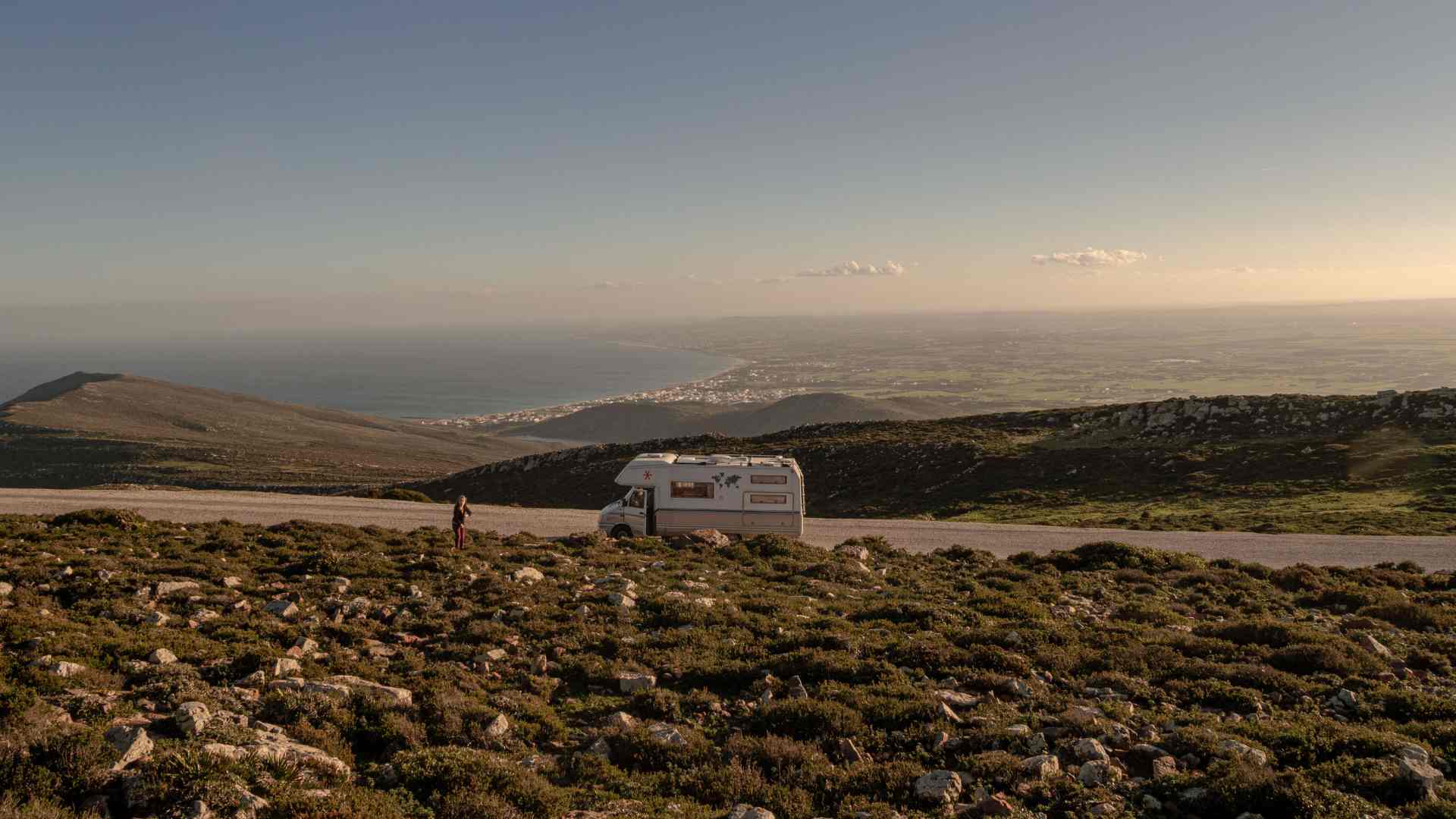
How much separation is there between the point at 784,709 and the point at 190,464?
433ft

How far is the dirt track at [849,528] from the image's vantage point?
26.4m

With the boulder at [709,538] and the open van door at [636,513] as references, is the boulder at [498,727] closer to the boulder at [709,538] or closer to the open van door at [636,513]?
the boulder at [709,538]

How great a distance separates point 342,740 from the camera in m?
9.03

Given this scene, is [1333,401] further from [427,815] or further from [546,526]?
[427,815]

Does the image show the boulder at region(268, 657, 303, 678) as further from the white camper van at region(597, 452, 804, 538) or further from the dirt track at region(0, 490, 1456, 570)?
the dirt track at region(0, 490, 1456, 570)

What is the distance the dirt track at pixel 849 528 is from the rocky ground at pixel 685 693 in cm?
769

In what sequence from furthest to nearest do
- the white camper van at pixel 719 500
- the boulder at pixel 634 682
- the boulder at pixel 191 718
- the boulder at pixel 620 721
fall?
the white camper van at pixel 719 500 → the boulder at pixel 634 682 → the boulder at pixel 620 721 → the boulder at pixel 191 718

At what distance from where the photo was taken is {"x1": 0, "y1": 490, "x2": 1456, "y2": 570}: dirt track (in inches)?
1039

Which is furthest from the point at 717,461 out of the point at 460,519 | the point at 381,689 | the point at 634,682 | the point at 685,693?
the point at 381,689

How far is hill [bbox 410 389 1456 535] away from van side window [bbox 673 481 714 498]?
1870cm

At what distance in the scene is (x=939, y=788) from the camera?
26.9 feet

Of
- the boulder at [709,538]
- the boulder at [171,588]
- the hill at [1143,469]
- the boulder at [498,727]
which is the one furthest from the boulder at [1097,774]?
the hill at [1143,469]

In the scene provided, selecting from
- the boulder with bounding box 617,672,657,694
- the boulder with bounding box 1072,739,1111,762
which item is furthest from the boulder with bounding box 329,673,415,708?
the boulder with bounding box 1072,739,1111,762

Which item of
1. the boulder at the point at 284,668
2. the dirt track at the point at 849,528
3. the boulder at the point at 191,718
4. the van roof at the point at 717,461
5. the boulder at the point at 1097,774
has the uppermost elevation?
the van roof at the point at 717,461
